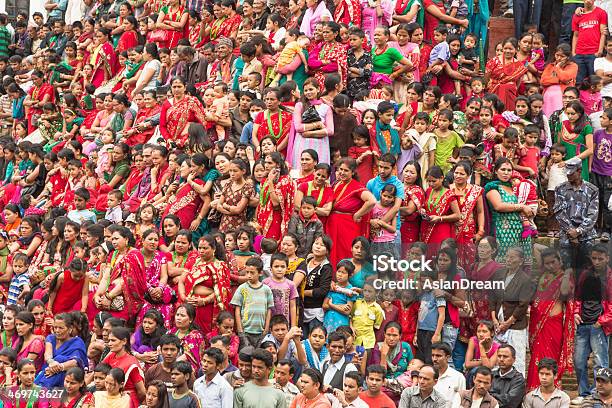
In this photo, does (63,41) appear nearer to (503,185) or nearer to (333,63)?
(333,63)

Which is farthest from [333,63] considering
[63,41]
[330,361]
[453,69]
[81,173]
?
[63,41]

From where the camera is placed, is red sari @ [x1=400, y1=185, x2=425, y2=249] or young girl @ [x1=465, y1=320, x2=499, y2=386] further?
red sari @ [x1=400, y1=185, x2=425, y2=249]

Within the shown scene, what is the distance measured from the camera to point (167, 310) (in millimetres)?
14578

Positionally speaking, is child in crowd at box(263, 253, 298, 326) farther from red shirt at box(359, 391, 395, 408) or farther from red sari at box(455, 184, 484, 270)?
red sari at box(455, 184, 484, 270)

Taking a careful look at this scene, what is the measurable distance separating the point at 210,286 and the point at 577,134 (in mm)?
4844

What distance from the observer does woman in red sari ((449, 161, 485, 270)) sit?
15695 millimetres

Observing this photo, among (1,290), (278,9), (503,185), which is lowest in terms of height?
(1,290)

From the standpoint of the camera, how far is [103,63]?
21.8 meters

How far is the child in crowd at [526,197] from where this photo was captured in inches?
627

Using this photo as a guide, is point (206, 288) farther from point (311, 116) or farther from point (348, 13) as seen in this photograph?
point (348, 13)

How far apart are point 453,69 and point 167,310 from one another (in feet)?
18.3

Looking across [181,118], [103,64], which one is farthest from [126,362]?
[103,64]

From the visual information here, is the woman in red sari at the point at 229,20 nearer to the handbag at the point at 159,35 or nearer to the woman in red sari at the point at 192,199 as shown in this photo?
the handbag at the point at 159,35

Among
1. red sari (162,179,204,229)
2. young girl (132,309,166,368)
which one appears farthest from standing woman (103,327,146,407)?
red sari (162,179,204,229)
